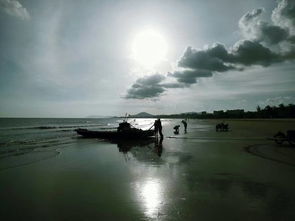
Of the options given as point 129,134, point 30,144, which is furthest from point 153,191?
point 129,134

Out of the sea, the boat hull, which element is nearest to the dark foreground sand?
the sea

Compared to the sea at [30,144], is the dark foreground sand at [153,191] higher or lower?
higher

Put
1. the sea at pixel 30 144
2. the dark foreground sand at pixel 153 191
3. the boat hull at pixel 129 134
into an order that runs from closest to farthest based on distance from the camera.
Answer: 1. the dark foreground sand at pixel 153 191
2. the sea at pixel 30 144
3. the boat hull at pixel 129 134

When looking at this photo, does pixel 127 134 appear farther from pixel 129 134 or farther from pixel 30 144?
pixel 30 144

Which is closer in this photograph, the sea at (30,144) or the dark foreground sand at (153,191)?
the dark foreground sand at (153,191)

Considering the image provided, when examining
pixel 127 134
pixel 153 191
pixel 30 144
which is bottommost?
pixel 30 144

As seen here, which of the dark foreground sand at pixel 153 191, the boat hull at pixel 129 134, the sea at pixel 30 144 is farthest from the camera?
the boat hull at pixel 129 134

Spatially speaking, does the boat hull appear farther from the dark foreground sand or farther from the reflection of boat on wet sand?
the dark foreground sand

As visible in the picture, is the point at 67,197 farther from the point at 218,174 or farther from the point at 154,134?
the point at 154,134

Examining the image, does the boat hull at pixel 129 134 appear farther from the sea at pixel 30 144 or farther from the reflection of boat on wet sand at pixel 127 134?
the sea at pixel 30 144

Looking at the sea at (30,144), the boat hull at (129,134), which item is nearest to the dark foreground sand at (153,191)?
the sea at (30,144)

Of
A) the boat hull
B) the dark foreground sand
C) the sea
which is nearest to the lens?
the dark foreground sand

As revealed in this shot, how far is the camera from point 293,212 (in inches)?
200

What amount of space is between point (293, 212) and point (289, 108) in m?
111
